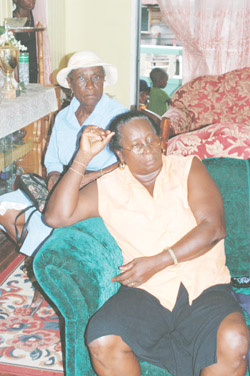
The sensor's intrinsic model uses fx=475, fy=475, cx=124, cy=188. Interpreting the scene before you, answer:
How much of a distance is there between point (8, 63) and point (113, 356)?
2.32 meters

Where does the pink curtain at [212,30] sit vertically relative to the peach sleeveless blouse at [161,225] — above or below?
above

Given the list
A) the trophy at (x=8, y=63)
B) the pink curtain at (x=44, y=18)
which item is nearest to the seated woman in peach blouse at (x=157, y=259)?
the trophy at (x=8, y=63)

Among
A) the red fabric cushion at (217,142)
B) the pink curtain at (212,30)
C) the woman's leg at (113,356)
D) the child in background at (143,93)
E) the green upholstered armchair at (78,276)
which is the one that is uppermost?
the pink curtain at (212,30)

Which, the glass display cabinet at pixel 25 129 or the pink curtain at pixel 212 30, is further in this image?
the pink curtain at pixel 212 30

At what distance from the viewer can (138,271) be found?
1572 millimetres

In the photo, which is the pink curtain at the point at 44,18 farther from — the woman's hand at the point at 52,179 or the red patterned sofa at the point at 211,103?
the woman's hand at the point at 52,179

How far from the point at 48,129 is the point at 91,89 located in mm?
1687

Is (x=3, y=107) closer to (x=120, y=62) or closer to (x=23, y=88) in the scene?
(x=23, y=88)

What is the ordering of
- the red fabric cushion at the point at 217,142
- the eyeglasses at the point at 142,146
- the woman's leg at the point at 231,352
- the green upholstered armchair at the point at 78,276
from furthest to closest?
the red fabric cushion at the point at 217,142
the eyeglasses at the point at 142,146
the green upholstered armchair at the point at 78,276
the woman's leg at the point at 231,352

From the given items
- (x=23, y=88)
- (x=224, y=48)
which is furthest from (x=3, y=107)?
(x=224, y=48)

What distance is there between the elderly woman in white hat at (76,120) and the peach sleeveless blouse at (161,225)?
56cm

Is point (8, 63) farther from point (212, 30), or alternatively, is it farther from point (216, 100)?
point (212, 30)

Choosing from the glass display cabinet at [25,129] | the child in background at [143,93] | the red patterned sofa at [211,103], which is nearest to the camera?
the glass display cabinet at [25,129]

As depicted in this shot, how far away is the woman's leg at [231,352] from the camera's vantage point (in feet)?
4.50
